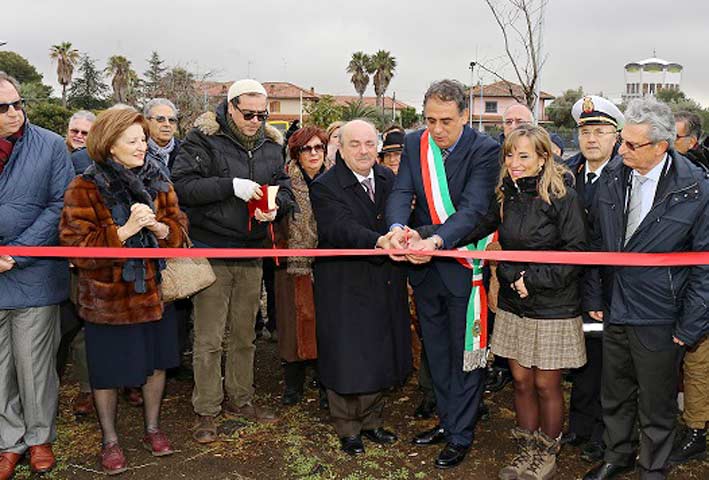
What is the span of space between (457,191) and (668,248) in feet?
4.34

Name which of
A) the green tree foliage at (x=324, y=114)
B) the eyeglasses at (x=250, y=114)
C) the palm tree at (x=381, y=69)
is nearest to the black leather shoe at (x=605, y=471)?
the eyeglasses at (x=250, y=114)

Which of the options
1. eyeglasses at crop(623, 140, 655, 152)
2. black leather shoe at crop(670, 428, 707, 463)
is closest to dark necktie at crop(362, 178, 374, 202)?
eyeglasses at crop(623, 140, 655, 152)

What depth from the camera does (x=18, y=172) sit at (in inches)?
157

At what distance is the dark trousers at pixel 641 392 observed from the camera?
3.74m

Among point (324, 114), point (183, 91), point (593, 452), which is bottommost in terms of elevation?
point (593, 452)

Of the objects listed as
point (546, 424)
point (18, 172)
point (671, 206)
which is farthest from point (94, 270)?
point (671, 206)

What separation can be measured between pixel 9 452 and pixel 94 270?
1401 millimetres

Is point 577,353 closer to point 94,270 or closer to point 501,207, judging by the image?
point 501,207

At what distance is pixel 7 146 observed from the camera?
395 centimetres

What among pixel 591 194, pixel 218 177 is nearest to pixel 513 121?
pixel 591 194

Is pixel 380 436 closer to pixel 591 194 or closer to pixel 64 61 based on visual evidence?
pixel 591 194

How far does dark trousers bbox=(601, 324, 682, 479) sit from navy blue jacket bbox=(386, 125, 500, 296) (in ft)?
3.29

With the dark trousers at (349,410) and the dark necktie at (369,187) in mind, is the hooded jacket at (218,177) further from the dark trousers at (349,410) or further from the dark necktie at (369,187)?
the dark trousers at (349,410)

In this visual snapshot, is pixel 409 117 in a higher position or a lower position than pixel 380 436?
higher
